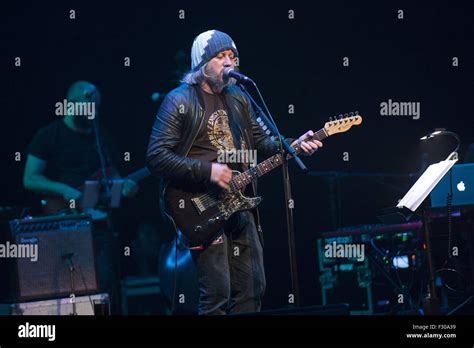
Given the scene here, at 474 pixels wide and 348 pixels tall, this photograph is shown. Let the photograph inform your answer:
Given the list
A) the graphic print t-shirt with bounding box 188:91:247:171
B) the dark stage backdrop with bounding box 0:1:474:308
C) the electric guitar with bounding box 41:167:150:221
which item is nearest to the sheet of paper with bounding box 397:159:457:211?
the graphic print t-shirt with bounding box 188:91:247:171

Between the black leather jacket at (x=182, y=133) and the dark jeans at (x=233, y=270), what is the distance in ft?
0.63

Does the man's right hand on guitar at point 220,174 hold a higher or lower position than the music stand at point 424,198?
higher

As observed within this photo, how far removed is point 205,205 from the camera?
5184 mm

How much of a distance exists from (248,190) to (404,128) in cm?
396

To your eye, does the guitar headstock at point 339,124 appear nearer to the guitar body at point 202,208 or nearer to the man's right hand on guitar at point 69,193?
the guitar body at point 202,208

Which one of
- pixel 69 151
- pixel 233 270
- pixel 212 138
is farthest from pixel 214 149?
pixel 69 151

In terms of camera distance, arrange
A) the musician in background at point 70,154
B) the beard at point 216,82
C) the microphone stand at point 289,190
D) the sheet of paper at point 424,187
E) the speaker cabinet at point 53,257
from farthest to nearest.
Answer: the musician in background at point 70,154
the speaker cabinet at point 53,257
the beard at point 216,82
the sheet of paper at point 424,187
the microphone stand at point 289,190

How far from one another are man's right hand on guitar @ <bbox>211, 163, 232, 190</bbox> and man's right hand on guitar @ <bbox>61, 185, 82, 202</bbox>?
2.62 meters

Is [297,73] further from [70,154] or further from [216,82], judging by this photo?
[216,82]

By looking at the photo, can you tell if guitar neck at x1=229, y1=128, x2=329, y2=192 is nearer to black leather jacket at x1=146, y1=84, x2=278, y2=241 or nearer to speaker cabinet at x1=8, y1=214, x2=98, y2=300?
black leather jacket at x1=146, y1=84, x2=278, y2=241

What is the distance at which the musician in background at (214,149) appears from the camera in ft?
16.5

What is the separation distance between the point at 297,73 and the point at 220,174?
3866 mm

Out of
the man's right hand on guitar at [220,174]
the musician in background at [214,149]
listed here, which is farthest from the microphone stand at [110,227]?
the man's right hand on guitar at [220,174]

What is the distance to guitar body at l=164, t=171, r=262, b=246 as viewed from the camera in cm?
510
